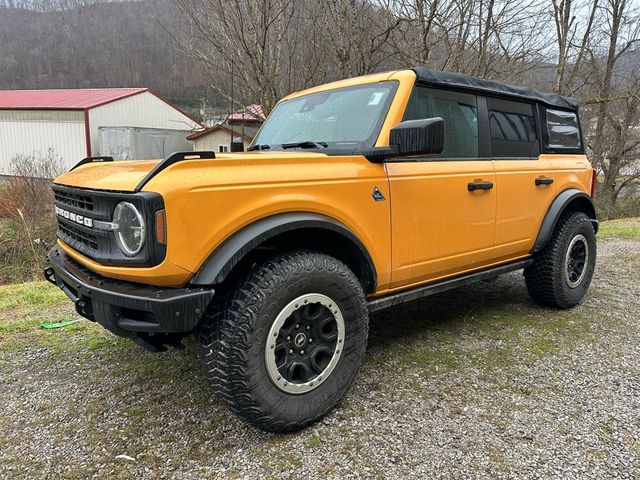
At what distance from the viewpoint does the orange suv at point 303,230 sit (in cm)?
218

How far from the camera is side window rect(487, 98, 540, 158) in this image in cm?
383

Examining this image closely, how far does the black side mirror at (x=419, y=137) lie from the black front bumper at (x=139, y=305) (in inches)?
52.8

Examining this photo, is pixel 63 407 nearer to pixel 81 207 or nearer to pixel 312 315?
pixel 81 207

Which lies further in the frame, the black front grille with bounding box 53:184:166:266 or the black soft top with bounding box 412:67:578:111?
the black soft top with bounding box 412:67:578:111

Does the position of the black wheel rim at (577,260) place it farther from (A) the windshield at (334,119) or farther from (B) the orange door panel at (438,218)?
(A) the windshield at (334,119)

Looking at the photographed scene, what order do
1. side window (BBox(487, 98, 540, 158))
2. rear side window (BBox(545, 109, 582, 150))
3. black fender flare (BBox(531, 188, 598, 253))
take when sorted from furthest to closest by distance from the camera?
rear side window (BBox(545, 109, 582, 150)) → black fender flare (BBox(531, 188, 598, 253)) → side window (BBox(487, 98, 540, 158))

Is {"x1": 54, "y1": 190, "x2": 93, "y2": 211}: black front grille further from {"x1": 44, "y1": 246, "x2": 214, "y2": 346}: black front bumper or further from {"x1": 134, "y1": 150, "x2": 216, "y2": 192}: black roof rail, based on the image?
{"x1": 134, "y1": 150, "x2": 216, "y2": 192}: black roof rail

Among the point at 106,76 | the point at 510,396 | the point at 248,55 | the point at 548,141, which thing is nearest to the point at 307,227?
the point at 510,396

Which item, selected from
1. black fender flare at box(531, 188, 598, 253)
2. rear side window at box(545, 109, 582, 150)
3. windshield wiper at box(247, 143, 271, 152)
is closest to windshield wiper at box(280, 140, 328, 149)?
windshield wiper at box(247, 143, 271, 152)

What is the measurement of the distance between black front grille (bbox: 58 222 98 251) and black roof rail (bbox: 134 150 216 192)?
0.50 m

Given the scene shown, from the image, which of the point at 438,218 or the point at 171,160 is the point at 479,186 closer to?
the point at 438,218

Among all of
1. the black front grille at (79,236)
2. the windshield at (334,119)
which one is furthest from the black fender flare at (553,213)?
the black front grille at (79,236)

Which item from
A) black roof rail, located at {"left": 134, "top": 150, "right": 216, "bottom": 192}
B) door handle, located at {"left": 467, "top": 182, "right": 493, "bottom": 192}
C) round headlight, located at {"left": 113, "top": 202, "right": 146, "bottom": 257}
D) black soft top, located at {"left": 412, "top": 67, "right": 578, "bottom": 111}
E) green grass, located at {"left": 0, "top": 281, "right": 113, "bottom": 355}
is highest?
black soft top, located at {"left": 412, "top": 67, "right": 578, "bottom": 111}

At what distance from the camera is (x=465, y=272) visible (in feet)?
12.0
